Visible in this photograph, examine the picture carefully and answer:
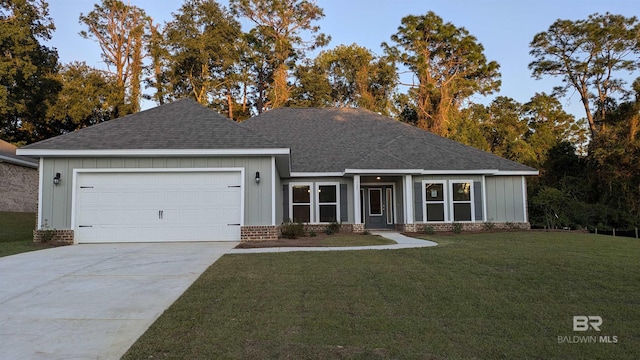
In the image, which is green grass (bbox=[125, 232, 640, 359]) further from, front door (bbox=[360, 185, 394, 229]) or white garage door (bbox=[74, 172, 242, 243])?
front door (bbox=[360, 185, 394, 229])

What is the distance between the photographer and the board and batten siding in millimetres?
11648

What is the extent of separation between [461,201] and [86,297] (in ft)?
45.8

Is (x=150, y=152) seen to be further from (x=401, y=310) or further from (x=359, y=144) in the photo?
(x=359, y=144)

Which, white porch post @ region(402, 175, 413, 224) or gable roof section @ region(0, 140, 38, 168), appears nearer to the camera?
white porch post @ region(402, 175, 413, 224)

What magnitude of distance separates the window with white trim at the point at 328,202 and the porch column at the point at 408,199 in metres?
2.61

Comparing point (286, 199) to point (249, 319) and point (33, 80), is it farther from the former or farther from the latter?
point (33, 80)

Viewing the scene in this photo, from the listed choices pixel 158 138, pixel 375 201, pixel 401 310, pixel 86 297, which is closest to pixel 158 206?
→ pixel 158 138

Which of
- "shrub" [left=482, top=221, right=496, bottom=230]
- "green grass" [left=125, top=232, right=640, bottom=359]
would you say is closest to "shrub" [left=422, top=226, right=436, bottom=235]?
"shrub" [left=482, top=221, right=496, bottom=230]

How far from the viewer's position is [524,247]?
995cm

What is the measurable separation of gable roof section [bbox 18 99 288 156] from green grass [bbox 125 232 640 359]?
509 centimetres

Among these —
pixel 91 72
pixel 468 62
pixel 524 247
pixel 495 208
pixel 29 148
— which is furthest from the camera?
pixel 468 62

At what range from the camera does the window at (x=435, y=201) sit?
1619cm

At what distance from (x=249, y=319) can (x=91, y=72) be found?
3032cm

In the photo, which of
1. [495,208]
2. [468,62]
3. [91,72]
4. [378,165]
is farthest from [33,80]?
[468,62]
